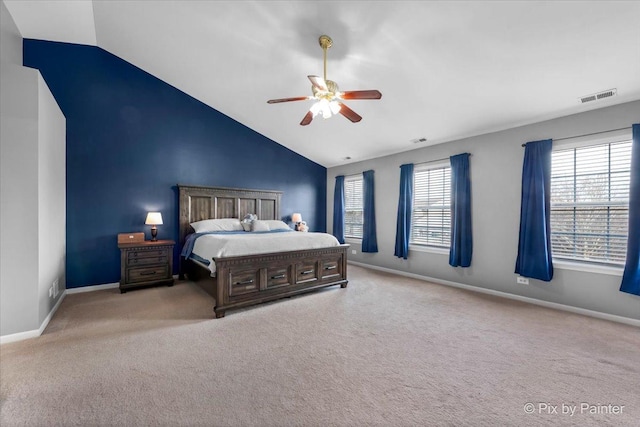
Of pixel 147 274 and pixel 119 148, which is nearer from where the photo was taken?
pixel 147 274

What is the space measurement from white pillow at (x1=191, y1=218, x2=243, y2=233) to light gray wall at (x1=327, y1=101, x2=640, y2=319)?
10.4ft

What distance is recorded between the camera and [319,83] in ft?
8.30

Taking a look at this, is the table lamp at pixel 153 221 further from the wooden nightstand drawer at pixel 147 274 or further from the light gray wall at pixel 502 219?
the light gray wall at pixel 502 219

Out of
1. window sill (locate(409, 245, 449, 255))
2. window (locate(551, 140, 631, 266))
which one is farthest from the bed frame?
window (locate(551, 140, 631, 266))

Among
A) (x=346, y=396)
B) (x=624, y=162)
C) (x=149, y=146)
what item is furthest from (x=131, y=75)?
(x=624, y=162)

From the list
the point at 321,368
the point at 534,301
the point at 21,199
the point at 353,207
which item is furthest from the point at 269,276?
the point at 534,301

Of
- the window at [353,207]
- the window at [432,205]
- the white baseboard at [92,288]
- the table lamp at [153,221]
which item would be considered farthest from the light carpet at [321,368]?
the window at [353,207]

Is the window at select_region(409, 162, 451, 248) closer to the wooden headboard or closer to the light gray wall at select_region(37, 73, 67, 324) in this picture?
the wooden headboard

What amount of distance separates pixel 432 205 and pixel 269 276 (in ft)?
11.0

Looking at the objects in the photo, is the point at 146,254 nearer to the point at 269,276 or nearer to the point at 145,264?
the point at 145,264

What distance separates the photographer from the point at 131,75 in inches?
174

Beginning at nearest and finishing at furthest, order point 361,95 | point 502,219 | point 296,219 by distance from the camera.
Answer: point 361,95 → point 502,219 → point 296,219

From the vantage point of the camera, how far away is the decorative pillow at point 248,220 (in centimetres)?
513

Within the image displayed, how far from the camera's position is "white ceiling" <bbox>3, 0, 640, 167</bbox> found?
2395 millimetres
